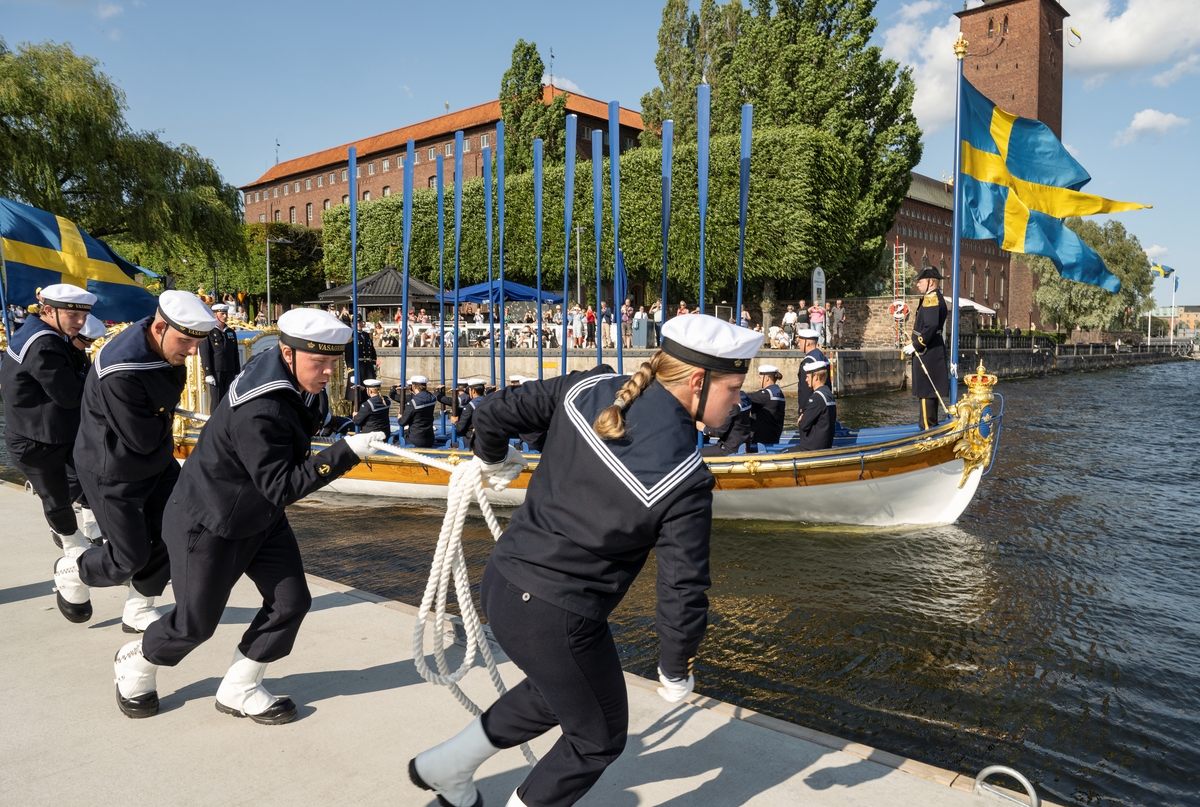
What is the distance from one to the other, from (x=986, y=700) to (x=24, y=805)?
5796 millimetres

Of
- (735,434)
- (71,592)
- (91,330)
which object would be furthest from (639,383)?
(735,434)

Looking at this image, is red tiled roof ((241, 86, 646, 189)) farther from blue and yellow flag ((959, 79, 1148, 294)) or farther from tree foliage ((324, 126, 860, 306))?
blue and yellow flag ((959, 79, 1148, 294))

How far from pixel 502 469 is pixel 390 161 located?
7500 centimetres

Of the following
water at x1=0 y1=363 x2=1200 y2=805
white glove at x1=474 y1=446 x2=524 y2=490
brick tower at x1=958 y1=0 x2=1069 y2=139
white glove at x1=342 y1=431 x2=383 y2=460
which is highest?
brick tower at x1=958 y1=0 x2=1069 y2=139

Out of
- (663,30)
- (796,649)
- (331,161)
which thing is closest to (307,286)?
(331,161)

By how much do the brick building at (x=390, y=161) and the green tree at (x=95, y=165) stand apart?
2772cm

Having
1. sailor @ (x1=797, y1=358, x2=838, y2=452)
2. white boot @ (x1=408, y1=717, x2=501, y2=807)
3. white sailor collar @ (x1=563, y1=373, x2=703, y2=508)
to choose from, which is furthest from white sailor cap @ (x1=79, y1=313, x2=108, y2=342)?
sailor @ (x1=797, y1=358, x2=838, y2=452)

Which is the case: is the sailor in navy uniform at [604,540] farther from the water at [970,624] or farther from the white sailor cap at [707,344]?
the water at [970,624]

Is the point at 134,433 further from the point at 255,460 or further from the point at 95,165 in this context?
the point at 95,165

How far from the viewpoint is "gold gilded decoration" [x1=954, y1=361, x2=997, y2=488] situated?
10.5 metres

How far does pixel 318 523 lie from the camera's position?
11578 millimetres

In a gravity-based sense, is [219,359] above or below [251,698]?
above

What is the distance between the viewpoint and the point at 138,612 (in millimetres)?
5230

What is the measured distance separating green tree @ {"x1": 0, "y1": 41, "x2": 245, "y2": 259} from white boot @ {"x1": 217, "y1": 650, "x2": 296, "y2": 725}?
89.3 ft
